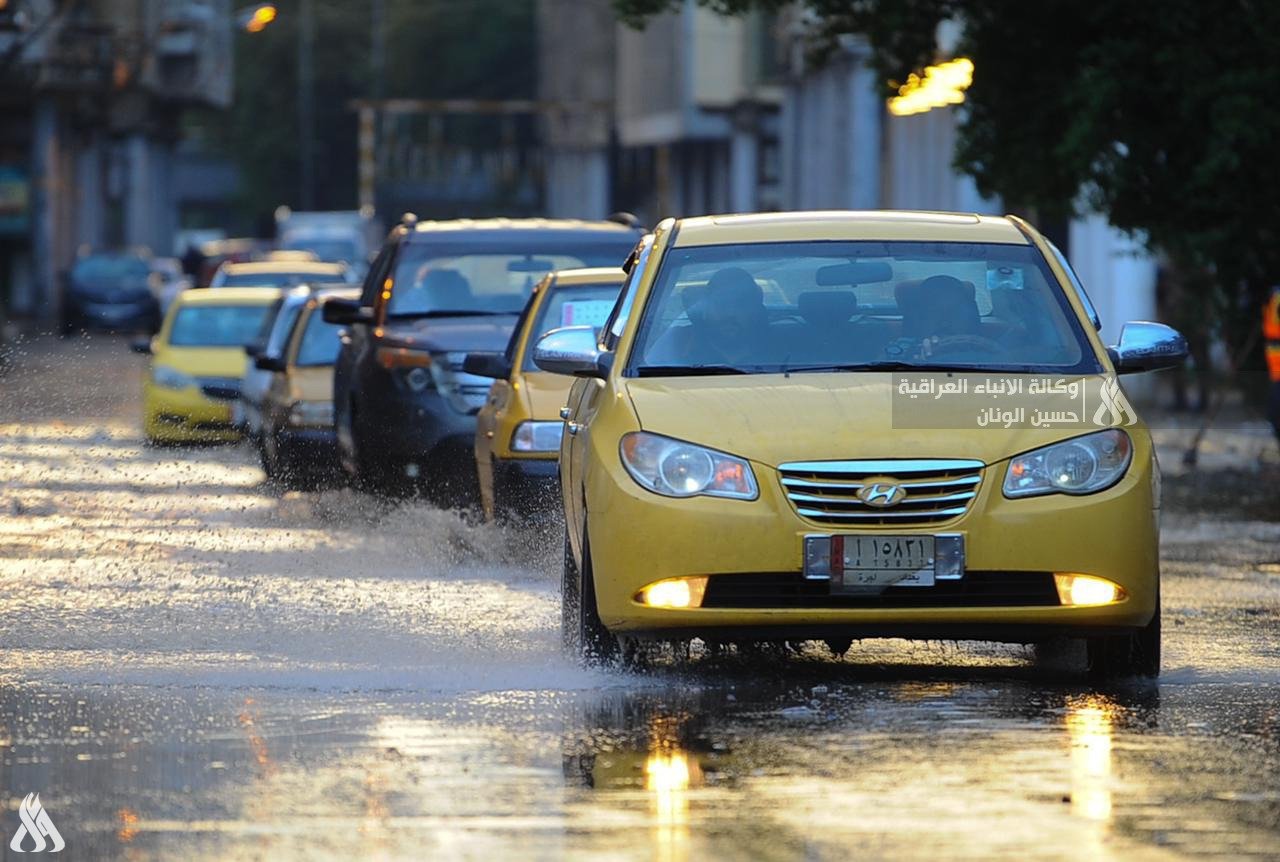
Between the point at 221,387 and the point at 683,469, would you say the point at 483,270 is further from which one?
the point at 683,469

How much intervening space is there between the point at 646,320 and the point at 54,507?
838 cm

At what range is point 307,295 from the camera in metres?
24.0

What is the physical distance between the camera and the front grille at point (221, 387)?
2359cm

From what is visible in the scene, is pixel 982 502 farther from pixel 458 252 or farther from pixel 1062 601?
pixel 458 252

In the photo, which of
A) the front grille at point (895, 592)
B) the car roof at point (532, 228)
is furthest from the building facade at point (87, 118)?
the front grille at point (895, 592)

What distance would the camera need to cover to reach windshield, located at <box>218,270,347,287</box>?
3497cm

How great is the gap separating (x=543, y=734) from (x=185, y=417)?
719 inches

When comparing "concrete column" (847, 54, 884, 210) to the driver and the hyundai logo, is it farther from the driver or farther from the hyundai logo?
the hyundai logo

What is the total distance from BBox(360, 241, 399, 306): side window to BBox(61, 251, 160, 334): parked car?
38401mm

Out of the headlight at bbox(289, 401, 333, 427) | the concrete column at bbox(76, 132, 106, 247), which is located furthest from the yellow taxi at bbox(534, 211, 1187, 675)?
the concrete column at bbox(76, 132, 106, 247)

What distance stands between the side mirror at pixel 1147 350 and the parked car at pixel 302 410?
10529 millimetres

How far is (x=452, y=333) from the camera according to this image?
16594 mm

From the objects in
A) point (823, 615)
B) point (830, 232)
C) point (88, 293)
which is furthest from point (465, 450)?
point (88, 293)

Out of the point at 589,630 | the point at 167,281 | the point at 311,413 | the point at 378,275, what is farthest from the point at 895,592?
the point at 167,281
